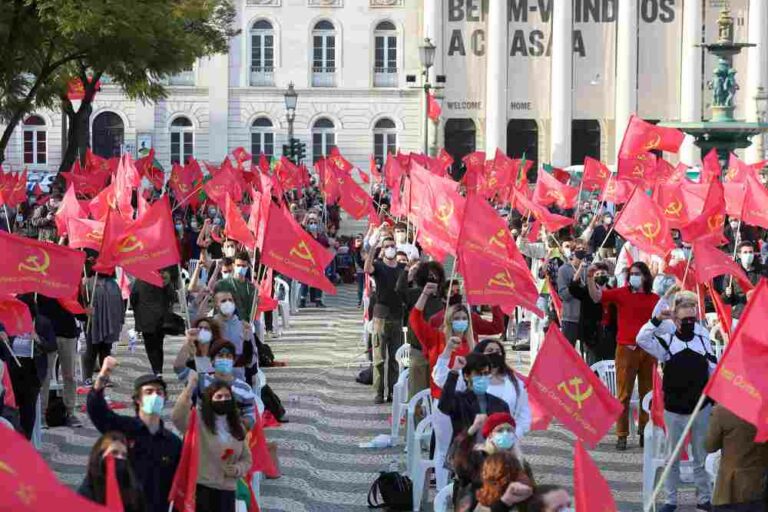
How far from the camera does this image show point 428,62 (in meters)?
36.6

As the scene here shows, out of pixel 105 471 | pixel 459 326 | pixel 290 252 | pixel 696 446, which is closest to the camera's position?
pixel 105 471

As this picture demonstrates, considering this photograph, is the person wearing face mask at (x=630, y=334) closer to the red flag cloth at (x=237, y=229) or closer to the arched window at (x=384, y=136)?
the red flag cloth at (x=237, y=229)

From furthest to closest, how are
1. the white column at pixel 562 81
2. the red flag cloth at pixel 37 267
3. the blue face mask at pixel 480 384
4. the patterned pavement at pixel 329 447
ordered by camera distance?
the white column at pixel 562 81
the patterned pavement at pixel 329 447
the red flag cloth at pixel 37 267
the blue face mask at pixel 480 384

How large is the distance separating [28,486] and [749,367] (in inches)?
144

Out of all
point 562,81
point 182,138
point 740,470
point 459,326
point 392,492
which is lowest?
point 392,492

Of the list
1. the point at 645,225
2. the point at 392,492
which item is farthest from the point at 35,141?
the point at 392,492

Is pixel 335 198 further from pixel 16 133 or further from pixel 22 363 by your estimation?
pixel 16 133

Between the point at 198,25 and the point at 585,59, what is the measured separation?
2795cm

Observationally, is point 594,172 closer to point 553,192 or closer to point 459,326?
point 553,192

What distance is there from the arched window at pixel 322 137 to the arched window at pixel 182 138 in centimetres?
443

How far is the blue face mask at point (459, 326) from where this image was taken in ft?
37.7

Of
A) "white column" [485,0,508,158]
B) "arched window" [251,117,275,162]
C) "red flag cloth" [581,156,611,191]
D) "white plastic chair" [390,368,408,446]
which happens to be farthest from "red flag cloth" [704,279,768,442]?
"arched window" [251,117,275,162]

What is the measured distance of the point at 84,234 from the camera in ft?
52.9

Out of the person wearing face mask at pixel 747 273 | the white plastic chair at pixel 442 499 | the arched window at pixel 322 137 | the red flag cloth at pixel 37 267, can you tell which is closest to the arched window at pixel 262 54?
the arched window at pixel 322 137
